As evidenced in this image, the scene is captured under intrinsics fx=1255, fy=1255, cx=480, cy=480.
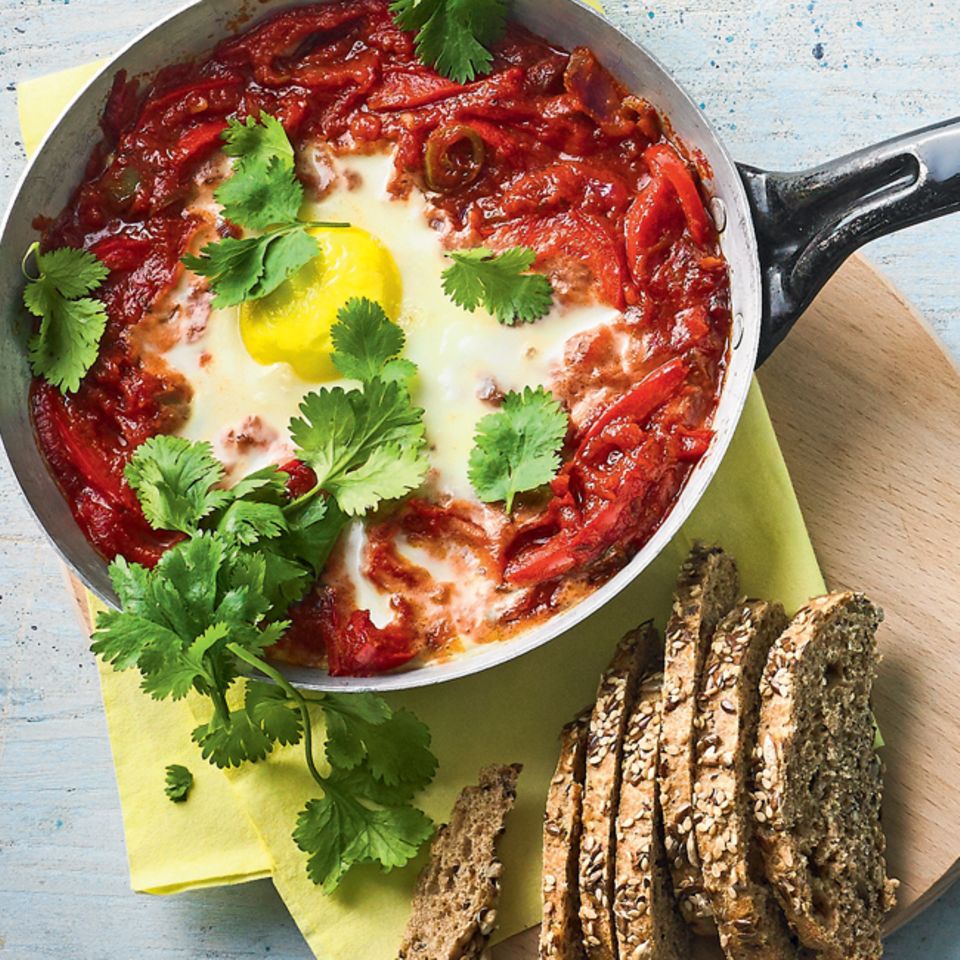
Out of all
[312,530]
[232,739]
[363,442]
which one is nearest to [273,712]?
[232,739]

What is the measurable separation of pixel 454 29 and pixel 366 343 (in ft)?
3.40

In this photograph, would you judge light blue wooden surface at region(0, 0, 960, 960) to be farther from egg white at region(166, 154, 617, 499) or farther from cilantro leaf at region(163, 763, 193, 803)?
egg white at region(166, 154, 617, 499)

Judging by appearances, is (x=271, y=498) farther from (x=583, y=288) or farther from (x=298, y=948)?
(x=298, y=948)

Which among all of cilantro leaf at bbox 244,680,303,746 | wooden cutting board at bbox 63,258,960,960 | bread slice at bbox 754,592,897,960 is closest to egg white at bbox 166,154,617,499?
cilantro leaf at bbox 244,680,303,746

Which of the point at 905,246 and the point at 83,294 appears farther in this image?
the point at 905,246

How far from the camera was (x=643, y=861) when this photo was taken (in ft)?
12.2

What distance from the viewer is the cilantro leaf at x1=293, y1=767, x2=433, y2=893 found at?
396 centimetres

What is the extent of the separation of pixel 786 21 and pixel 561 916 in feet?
10.4

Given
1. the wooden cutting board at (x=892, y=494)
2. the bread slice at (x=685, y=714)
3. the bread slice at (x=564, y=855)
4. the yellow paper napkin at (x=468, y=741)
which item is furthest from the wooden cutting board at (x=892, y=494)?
the bread slice at (x=685, y=714)

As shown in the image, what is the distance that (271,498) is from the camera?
12.3 ft

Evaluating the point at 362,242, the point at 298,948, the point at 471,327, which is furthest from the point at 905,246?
the point at 298,948

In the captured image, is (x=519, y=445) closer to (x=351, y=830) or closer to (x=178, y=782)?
(x=351, y=830)

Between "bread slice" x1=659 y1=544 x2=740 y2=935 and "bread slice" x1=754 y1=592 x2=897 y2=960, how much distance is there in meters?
0.21

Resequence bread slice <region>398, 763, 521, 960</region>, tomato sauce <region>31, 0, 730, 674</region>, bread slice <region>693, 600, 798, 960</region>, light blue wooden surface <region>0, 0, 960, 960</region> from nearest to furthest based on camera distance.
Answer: bread slice <region>693, 600, 798, 960</region>, tomato sauce <region>31, 0, 730, 674</region>, bread slice <region>398, 763, 521, 960</region>, light blue wooden surface <region>0, 0, 960, 960</region>
